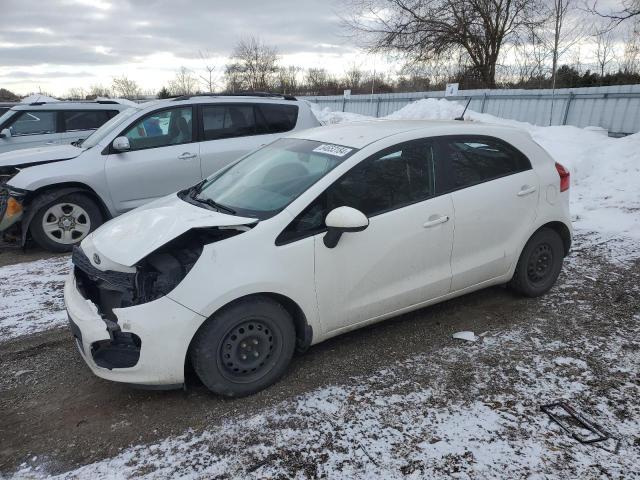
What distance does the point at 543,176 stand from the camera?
13.8 feet

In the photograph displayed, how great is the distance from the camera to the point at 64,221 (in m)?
6.26

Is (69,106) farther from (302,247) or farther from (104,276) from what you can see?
(302,247)

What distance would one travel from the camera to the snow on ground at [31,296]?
13.8 feet

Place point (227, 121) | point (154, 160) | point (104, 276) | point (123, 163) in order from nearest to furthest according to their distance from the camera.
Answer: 1. point (104, 276)
2. point (123, 163)
3. point (154, 160)
4. point (227, 121)

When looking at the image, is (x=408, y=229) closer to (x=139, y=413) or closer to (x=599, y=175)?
(x=139, y=413)

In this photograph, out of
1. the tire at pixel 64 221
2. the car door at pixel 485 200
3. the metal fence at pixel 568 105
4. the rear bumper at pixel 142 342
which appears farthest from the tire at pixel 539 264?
the metal fence at pixel 568 105

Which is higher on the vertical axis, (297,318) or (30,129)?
(30,129)

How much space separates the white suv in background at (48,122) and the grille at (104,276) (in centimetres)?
646

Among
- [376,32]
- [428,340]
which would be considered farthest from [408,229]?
[376,32]

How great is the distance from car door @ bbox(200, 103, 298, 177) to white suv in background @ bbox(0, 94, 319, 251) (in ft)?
0.05

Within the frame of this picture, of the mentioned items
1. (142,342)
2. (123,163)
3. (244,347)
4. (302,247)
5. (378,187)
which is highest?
(378,187)

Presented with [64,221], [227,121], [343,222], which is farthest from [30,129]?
[343,222]

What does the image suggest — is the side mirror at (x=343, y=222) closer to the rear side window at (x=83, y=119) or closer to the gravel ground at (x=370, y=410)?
the gravel ground at (x=370, y=410)

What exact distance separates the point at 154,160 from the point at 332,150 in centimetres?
379
